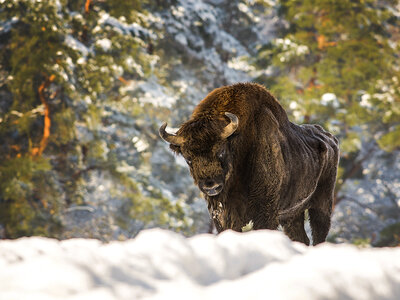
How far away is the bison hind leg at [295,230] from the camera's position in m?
5.71

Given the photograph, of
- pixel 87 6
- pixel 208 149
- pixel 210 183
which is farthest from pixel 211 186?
pixel 87 6

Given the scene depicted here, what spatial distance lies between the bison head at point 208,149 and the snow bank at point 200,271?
6.46 ft

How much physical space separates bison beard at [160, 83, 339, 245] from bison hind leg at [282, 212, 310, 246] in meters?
0.56

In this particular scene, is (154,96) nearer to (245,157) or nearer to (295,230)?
(295,230)

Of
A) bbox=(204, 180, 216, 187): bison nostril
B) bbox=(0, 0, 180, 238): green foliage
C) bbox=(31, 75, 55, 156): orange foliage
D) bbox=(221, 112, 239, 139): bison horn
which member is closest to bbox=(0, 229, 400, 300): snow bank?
bbox=(204, 180, 216, 187): bison nostril

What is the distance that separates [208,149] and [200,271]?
7.71ft

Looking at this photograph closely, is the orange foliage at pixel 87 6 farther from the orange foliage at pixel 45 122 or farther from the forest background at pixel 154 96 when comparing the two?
the orange foliage at pixel 45 122

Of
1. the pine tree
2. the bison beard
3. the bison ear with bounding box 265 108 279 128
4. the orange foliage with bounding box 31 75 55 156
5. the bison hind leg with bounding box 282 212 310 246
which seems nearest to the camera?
the bison beard

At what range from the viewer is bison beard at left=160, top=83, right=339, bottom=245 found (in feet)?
13.4

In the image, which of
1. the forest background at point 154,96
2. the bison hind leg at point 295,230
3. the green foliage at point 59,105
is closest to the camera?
the bison hind leg at point 295,230

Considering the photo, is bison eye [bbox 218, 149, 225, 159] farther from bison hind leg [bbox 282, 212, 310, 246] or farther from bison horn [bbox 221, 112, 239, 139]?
bison hind leg [bbox 282, 212, 310, 246]

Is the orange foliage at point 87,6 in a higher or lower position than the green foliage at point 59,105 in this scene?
higher

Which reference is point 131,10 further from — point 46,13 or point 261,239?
point 261,239

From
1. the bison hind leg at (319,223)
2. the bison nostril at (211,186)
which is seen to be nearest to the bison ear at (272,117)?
the bison nostril at (211,186)
